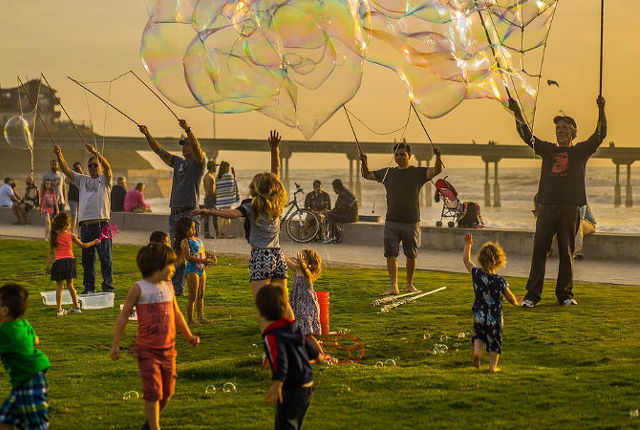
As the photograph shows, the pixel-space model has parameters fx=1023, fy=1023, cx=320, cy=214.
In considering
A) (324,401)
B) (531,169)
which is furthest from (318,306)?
(531,169)

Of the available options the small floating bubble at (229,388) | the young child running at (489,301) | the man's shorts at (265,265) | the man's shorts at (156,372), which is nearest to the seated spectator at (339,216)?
the man's shorts at (265,265)

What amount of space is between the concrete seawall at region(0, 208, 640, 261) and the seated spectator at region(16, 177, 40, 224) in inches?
167

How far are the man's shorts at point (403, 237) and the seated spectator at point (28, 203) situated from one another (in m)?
16.3

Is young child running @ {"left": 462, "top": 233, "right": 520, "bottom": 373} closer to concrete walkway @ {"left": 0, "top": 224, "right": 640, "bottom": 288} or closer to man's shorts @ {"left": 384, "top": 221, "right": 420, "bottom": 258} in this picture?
man's shorts @ {"left": 384, "top": 221, "right": 420, "bottom": 258}

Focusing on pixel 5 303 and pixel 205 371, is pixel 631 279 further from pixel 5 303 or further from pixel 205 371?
pixel 5 303

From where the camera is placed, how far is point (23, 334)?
587cm

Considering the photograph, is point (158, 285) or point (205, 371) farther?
point (205, 371)

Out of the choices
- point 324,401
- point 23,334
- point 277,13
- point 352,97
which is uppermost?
point 277,13

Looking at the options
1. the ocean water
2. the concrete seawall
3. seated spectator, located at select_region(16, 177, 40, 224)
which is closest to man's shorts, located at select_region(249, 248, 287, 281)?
the concrete seawall

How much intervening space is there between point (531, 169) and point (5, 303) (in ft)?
479

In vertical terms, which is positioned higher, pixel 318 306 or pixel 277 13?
pixel 277 13

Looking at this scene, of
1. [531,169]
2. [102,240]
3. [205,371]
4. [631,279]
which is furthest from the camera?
[531,169]

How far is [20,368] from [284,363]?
1.54m

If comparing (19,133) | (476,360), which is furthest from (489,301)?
(19,133)
